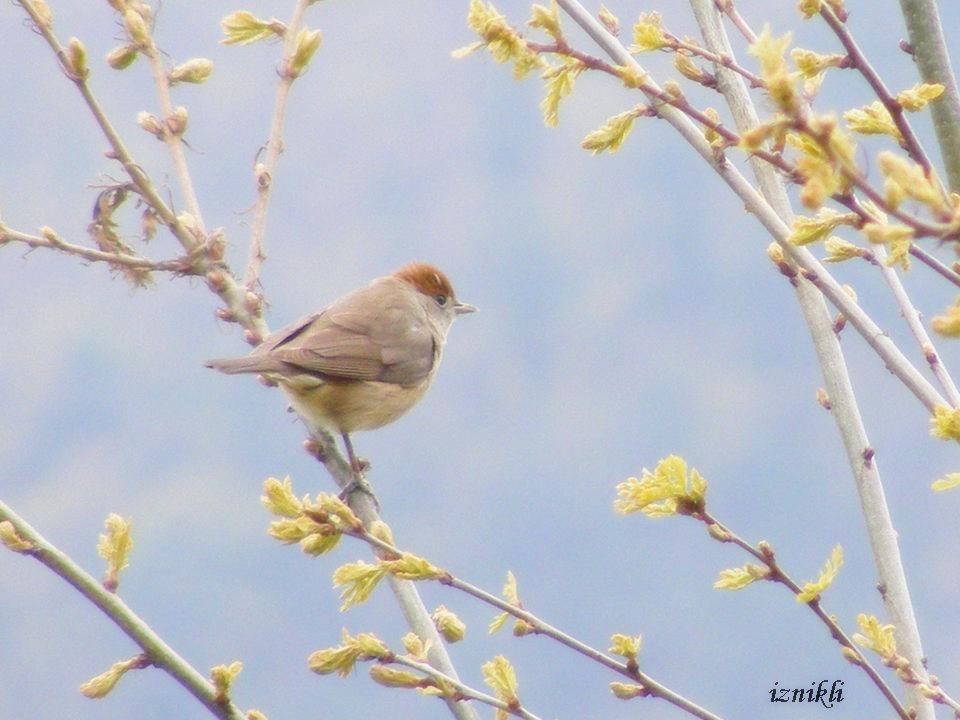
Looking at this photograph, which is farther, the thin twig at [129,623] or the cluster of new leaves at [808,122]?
the thin twig at [129,623]

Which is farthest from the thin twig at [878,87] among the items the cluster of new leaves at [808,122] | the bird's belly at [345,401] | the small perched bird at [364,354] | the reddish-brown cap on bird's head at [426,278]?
the reddish-brown cap on bird's head at [426,278]

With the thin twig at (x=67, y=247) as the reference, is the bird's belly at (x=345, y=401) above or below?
below

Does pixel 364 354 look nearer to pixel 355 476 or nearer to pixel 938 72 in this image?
pixel 355 476

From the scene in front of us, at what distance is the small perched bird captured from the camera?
407 cm

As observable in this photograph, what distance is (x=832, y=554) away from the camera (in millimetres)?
2082

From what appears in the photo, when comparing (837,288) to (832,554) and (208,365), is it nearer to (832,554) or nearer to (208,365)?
(832,554)

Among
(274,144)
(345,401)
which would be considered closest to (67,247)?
(274,144)

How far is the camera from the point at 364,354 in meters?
4.52

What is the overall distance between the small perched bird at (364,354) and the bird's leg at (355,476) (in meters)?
0.01

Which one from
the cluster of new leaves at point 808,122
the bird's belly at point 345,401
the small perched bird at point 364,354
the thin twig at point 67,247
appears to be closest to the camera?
the cluster of new leaves at point 808,122

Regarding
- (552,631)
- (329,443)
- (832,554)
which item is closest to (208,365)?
(329,443)

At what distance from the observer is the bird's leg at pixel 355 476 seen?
3.26 m

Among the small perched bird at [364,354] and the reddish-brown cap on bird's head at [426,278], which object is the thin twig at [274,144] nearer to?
the small perched bird at [364,354]

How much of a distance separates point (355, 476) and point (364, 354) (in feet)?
3.81
